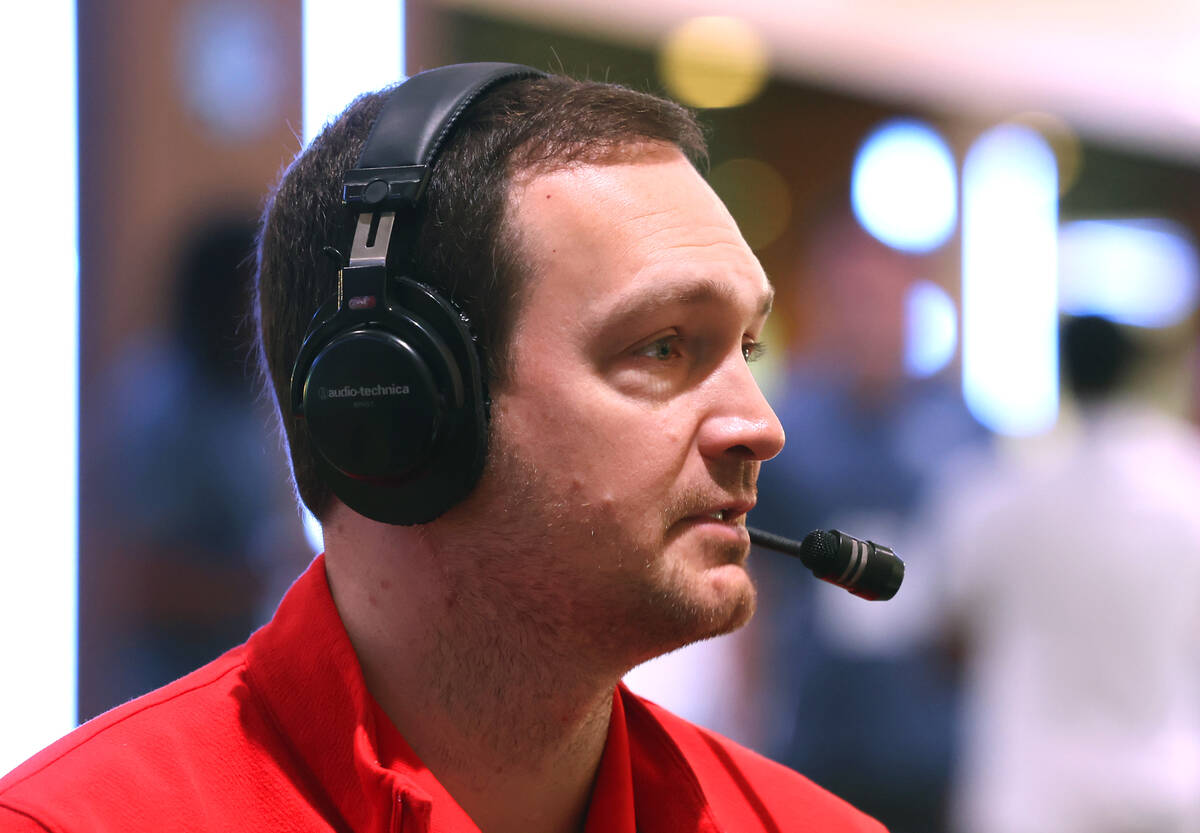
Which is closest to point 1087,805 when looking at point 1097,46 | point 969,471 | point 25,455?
point 969,471

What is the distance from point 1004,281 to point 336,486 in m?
4.98

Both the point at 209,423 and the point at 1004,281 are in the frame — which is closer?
the point at 209,423

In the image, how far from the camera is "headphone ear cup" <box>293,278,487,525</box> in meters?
1.00

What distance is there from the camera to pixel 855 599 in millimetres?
2568

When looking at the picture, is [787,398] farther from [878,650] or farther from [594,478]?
[594,478]

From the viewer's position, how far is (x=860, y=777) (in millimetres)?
2523

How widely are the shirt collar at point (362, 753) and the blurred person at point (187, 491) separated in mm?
1043

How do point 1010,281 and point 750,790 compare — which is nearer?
point 750,790

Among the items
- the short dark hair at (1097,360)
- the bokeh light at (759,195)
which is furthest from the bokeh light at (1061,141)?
the short dark hair at (1097,360)

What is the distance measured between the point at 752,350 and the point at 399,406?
15.1 inches

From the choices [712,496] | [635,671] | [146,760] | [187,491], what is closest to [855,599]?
[635,671]

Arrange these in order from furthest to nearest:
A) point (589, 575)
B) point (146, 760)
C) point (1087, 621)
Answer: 1. point (1087, 621)
2. point (589, 575)
3. point (146, 760)

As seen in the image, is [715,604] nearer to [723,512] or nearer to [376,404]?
[723,512]

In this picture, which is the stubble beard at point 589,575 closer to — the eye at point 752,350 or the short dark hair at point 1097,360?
the eye at point 752,350
